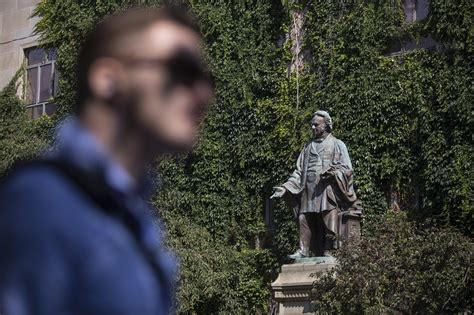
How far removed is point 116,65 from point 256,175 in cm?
2098

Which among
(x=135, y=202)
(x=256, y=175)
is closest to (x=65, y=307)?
(x=135, y=202)

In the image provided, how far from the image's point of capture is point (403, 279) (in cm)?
1534

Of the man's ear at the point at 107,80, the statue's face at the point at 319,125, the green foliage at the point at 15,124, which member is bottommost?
the man's ear at the point at 107,80

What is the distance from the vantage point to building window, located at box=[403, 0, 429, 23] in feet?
68.1

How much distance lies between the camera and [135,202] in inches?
53.2

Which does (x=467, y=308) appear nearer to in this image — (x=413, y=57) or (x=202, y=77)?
(x=413, y=57)

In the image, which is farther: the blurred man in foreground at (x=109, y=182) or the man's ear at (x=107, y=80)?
the man's ear at (x=107, y=80)

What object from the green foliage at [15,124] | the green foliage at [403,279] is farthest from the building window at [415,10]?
the green foliage at [15,124]

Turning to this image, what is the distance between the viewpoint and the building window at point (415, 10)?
2077 centimetres

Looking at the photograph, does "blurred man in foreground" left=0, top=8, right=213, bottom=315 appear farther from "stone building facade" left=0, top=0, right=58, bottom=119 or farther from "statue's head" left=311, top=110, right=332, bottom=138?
"stone building facade" left=0, top=0, right=58, bottom=119

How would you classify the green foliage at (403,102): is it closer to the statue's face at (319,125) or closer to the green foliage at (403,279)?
the green foliage at (403,279)

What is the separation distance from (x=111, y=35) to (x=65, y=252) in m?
0.31

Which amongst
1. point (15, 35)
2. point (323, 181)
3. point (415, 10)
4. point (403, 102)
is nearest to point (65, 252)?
point (323, 181)

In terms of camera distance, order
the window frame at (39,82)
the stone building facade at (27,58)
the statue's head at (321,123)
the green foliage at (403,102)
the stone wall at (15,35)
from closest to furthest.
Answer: the statue's head at (321,123) < the green foliage at (403,102) < the window frame at (39,82) < the stone building facade at (27,58) < the stone wall at (15,35)
